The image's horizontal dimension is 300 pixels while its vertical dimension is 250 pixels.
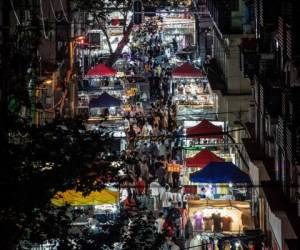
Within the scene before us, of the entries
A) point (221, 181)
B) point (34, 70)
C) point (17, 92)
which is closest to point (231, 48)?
point (221, 181)

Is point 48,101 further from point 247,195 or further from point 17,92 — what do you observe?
point 17,92

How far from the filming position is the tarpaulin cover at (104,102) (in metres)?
32.9

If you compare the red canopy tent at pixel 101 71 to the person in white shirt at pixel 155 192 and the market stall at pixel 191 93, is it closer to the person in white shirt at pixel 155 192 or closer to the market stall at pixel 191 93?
the market stall at pixel 191 93

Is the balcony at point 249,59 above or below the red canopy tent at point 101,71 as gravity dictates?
above

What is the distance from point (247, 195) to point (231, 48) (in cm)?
832

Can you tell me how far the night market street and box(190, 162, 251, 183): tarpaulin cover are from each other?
0.10ft

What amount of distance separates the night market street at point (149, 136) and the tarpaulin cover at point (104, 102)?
0.07 meters

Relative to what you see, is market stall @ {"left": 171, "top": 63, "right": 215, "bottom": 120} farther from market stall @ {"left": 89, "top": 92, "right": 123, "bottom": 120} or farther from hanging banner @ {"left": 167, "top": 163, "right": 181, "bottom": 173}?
hanging banner @ {"left": 167, "top": 163, "right": 181, "bottom": 173}

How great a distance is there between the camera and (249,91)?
97.8 ft

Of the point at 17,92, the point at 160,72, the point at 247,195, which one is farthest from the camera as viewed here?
the point at 160,72

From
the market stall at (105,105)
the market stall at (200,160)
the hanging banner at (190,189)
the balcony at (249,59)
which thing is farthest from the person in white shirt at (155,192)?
the market stall at (105,105)

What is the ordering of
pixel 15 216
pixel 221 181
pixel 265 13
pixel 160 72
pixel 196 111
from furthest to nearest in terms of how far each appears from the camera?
pixel 160 72 → pixel 196 111 → pixel 221 181 → pixel 265 13 → pixel 15 216

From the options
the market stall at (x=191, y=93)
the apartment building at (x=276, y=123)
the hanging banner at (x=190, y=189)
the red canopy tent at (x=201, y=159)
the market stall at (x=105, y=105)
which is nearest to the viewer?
the apartment building at (x=276, y=123)

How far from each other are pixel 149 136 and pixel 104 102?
1202 centimetres
